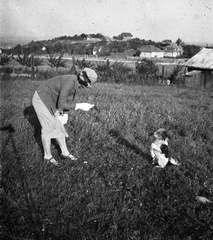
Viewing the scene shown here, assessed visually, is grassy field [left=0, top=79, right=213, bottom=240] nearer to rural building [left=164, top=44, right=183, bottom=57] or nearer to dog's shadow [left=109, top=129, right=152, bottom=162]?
dog's shadow [left=109, top=129, right=152, bottom=162]

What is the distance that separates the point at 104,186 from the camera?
3.66m

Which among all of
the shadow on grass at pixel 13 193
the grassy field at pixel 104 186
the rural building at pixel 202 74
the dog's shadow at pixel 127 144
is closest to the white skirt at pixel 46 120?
the grassy field at pixel 104 186

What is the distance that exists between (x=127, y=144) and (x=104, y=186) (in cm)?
186

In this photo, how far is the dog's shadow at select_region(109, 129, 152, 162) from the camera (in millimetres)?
4906

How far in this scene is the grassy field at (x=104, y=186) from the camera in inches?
111

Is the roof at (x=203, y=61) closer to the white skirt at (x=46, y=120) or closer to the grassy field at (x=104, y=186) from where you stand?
the grassy field at (x=104, y=186)

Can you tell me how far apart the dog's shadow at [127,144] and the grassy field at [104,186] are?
20 mm

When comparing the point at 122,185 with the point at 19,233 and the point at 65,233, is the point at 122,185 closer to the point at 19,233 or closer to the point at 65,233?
the point at 65,233

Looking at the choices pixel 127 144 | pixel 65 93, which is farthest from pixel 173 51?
pixel 65 93

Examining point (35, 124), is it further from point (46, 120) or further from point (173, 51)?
point (173, 51)

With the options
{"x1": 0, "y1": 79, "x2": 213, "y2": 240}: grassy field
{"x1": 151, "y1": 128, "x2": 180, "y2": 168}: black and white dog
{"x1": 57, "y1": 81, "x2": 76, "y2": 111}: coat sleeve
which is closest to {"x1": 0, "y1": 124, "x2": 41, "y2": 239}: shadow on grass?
{"x1": 0, "y1": 79, "x2": 213, "y2": 240}: grassy field

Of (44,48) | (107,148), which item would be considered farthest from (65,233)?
(44,48)

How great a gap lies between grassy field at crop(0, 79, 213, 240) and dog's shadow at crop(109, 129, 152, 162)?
0.07 feet

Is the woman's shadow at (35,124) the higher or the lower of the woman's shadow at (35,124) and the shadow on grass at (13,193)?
the lower
